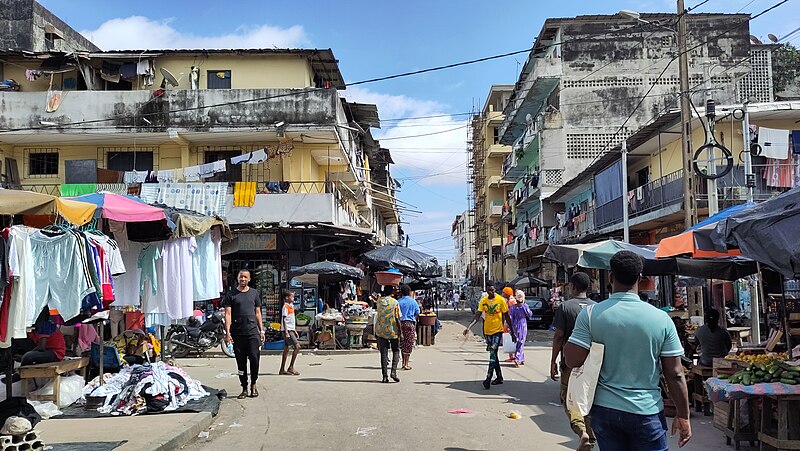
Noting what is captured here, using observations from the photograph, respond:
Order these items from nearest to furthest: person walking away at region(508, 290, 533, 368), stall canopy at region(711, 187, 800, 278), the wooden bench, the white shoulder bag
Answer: the white shoulder bag, stall canopy at region(711, 187, 800, 278), the wooden bench, person walking away at region(508, 290, 533, 368)

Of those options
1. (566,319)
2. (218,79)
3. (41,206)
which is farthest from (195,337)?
(566,319)

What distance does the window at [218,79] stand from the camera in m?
26.3

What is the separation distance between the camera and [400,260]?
75.2ft

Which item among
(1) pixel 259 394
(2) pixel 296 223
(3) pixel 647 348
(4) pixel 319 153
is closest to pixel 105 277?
(1) pixel 259 394

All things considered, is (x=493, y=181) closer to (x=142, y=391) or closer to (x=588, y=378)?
(x=142, y=391)

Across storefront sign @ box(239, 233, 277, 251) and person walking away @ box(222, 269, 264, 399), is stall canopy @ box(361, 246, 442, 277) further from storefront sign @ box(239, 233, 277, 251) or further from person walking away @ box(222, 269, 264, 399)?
person walking away @ box(222, 269, 264, 399)

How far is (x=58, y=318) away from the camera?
26.2 feet

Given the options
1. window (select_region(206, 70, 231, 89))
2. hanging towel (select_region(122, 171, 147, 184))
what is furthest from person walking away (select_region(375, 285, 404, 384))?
window (select_region(206, 70, 231, 89))

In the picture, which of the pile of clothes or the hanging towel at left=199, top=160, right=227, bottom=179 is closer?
the pile of clothes

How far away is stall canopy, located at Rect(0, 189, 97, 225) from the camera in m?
6.75

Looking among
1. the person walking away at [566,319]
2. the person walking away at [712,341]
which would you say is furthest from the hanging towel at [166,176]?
the person walking away at [712,341]

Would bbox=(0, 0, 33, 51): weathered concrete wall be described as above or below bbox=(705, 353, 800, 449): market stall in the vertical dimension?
Answer: above

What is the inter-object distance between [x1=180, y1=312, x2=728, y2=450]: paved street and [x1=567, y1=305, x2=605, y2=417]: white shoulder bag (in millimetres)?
3421

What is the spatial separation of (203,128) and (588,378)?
22.7 meters
